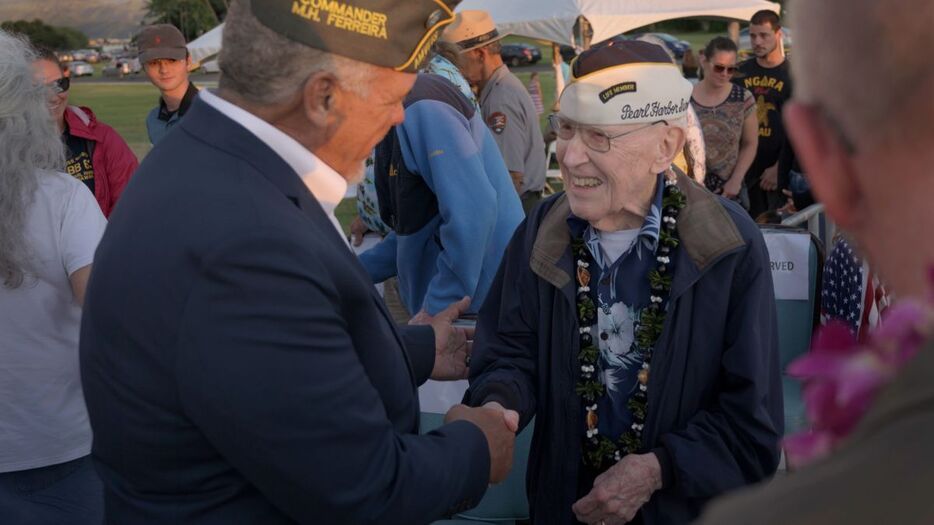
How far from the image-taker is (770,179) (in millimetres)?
8508

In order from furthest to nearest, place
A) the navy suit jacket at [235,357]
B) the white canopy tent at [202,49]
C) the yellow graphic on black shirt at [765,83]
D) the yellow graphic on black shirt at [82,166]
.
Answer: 1. the white canopy tent at [202,49]
2. the yellow graphic on black shirt at [765,83]
3. the yellow graphic on black shirt at [82,166]
4. the navy suit jacket at [235,357]

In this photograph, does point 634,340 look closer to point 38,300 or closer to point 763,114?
point 38,300

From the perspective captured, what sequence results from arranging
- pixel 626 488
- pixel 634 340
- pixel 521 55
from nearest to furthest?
1. pixel 626 488
2. pixel 634 340
3. pixel 521 55

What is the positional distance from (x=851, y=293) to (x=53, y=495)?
243 cm

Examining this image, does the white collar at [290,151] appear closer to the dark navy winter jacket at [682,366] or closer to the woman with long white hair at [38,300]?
the dark navy winter jacket at [682,366]

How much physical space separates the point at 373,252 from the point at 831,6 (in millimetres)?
3568

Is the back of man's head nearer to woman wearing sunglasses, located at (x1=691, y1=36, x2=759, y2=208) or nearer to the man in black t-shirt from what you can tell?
woman wearing sunglasses, located at (x1=691, y1=36, x2=759, y2=208)

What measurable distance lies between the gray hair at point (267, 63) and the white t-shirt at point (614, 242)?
1049mm

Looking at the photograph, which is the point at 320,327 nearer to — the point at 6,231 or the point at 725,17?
the point at 6,231

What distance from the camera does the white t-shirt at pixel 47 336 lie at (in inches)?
112

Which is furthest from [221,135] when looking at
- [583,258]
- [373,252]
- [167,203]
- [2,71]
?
[373,252]

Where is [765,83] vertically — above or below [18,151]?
below

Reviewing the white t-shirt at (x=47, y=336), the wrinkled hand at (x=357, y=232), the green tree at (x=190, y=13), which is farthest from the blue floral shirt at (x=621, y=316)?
the green tree at (x=190, y=13)

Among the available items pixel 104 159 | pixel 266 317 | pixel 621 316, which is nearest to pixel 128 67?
pixel 104 159
